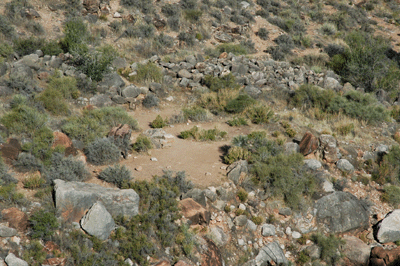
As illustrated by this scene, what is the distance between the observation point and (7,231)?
5848mm

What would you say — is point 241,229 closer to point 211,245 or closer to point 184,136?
point 211,245

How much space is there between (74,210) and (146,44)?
16.2 meters

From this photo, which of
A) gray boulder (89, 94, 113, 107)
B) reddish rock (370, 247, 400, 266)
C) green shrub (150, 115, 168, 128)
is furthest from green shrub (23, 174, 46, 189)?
reddish rock (370, 247, 400, 266)

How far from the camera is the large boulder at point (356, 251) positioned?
8.61 m

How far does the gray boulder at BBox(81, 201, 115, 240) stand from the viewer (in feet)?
21.6

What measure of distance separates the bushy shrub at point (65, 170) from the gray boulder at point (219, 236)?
374 cm

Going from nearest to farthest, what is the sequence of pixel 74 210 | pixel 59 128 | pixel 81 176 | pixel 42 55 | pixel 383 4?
pixel 74 210
pixel 81 176
pixel 59 128
pixel 42 55
pixel 383 4

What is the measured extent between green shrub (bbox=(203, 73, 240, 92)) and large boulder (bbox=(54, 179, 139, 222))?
9978mm

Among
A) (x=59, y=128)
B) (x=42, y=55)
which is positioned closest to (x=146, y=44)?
(x=42, y=55)

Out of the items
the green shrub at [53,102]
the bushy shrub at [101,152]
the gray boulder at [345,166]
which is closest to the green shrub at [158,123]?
the bushy shrub at [101,152]

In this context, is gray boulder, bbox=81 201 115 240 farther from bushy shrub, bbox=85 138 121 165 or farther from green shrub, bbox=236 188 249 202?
green shrub, bbox=236 188 249 202

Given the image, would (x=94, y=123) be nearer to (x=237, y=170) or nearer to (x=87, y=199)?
(x=87, y=199)

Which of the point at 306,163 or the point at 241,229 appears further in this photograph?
the point at 306,163

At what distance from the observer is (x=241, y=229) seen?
27.6 ft
